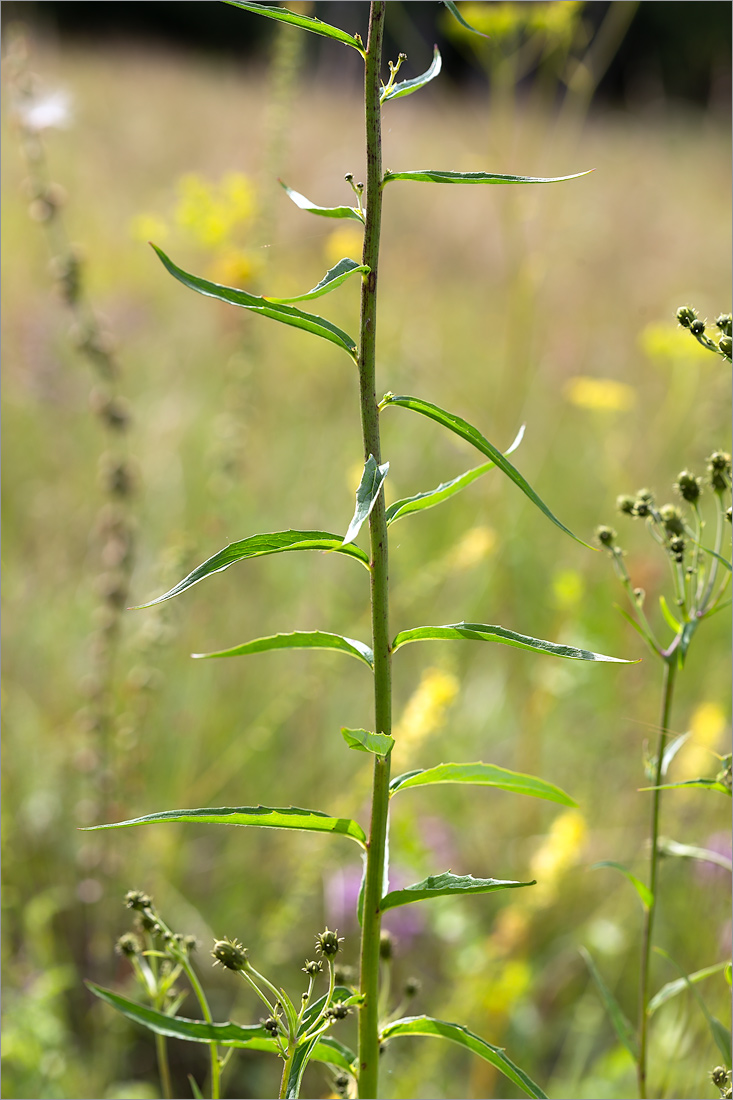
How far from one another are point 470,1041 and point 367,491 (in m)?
0.26

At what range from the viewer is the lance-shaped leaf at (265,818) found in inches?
14.3

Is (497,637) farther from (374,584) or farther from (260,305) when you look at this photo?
(260,305)

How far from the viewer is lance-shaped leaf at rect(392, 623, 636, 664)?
0.38 metres

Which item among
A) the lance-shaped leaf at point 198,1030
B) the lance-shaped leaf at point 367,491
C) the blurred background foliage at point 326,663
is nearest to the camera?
the lance-shaped leaf at point 367,491

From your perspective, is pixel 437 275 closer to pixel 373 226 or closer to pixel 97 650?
pixel 97 650

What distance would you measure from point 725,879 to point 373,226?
41.4 inches

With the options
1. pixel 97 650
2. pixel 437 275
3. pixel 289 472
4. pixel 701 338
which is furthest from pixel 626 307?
pixel 701 338

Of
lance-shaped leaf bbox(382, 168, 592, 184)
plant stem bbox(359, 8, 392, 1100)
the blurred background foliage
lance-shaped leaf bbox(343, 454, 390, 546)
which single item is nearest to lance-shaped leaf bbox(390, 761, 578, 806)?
plant stem bbox(359, 8, 392, 1100)

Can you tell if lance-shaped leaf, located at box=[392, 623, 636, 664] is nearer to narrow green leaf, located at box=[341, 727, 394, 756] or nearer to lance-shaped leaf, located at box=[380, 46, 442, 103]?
narrow green leaf, located at box=[341, 727, 394, 756]

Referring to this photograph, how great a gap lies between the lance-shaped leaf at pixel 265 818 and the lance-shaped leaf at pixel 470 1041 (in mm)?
94

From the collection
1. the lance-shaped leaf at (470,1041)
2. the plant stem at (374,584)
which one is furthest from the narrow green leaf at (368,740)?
the lance-shaped leaf at (470,1041)

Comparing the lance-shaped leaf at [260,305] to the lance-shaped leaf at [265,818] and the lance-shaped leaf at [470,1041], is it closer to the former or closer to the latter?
the lance-shaped leaf at [265,818]

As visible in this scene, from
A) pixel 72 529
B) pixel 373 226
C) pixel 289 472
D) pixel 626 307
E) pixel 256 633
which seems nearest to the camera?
pixel 373 226

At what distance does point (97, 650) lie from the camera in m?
1.10
